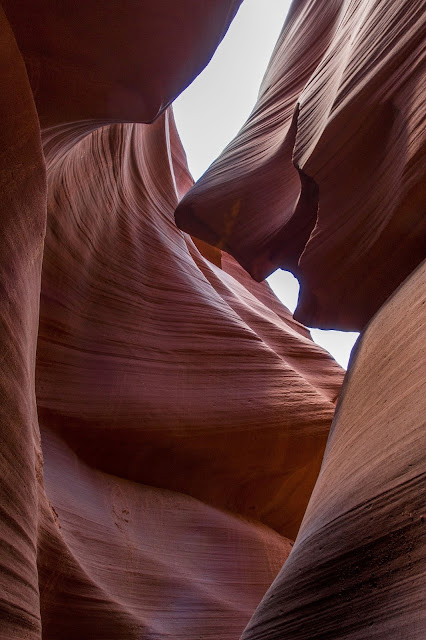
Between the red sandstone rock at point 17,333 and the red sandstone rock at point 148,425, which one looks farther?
the red sandstone rock at point 148,425

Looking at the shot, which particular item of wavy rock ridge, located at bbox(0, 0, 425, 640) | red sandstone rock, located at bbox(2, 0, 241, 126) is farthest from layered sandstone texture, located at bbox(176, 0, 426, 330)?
red sandstone rock, located at bbox(2, 0, 241, 126)

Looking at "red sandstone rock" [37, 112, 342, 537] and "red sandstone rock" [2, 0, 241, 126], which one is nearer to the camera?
"red sandstone rock" [2, 0, 241, 126]

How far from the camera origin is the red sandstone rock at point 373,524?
1368 mm

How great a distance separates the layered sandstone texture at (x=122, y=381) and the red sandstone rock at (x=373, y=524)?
2.64 feet

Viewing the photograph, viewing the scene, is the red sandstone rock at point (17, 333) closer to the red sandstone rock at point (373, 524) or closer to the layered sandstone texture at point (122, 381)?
the layered sandstone texture at point (122, 381)

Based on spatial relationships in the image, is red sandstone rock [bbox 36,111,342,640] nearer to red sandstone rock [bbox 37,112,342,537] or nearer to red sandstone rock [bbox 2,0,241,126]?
red sandstone rock [bbox 37,112,342,537]

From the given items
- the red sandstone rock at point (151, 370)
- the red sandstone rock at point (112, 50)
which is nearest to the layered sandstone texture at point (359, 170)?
the red sandstone rock at point (112, 50)

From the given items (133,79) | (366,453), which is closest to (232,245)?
(133,79)

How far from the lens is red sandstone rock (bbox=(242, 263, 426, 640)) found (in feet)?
4.49

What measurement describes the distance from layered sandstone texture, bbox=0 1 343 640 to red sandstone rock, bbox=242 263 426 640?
0.80 metres

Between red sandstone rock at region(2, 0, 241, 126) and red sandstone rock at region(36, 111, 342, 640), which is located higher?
red sandstone rock at region(2, 0, 241, 126)

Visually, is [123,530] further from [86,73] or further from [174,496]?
[86,73]

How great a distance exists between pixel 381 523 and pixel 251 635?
677 mm

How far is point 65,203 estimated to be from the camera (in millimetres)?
4414
